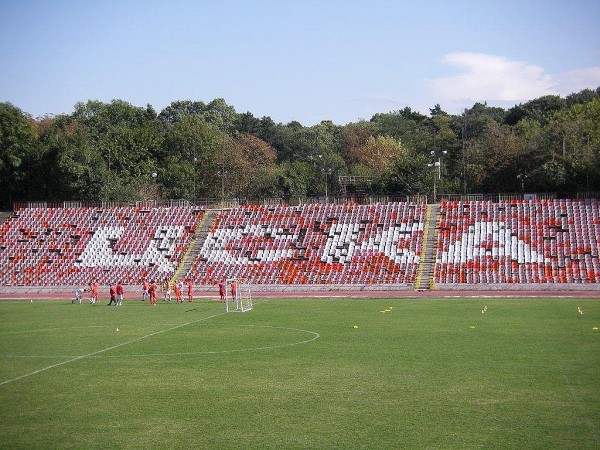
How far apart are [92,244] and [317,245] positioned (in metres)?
19.2

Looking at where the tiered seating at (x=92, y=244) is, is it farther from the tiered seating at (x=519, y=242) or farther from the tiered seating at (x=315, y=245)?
the tiered seating at (x=519, y=242)

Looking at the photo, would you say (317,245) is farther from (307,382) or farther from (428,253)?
(307,382)

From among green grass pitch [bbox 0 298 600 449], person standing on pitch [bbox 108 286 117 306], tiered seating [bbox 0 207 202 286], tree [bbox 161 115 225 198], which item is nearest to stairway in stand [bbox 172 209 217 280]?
tiered seating [bbox 0 207 202 286]

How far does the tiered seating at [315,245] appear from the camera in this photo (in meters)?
55.8

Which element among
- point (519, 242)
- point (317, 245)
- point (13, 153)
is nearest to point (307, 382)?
Result: point (519, 242)

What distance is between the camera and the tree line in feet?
250

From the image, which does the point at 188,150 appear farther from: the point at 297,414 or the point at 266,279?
the point at 297,414

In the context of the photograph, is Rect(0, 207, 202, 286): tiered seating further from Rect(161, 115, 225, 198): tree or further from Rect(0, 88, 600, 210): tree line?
Rect(161, 115, 225, 198): tree

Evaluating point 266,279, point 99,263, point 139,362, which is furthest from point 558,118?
point 139,362

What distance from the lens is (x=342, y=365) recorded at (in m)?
23.1

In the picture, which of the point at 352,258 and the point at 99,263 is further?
the point at 99,263

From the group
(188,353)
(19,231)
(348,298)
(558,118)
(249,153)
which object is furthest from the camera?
(249,153)

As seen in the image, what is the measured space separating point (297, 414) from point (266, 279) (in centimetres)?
3947

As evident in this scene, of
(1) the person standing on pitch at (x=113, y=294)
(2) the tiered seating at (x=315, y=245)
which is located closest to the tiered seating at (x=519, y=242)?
(2) the tiered seating at (x=315, y=245)
